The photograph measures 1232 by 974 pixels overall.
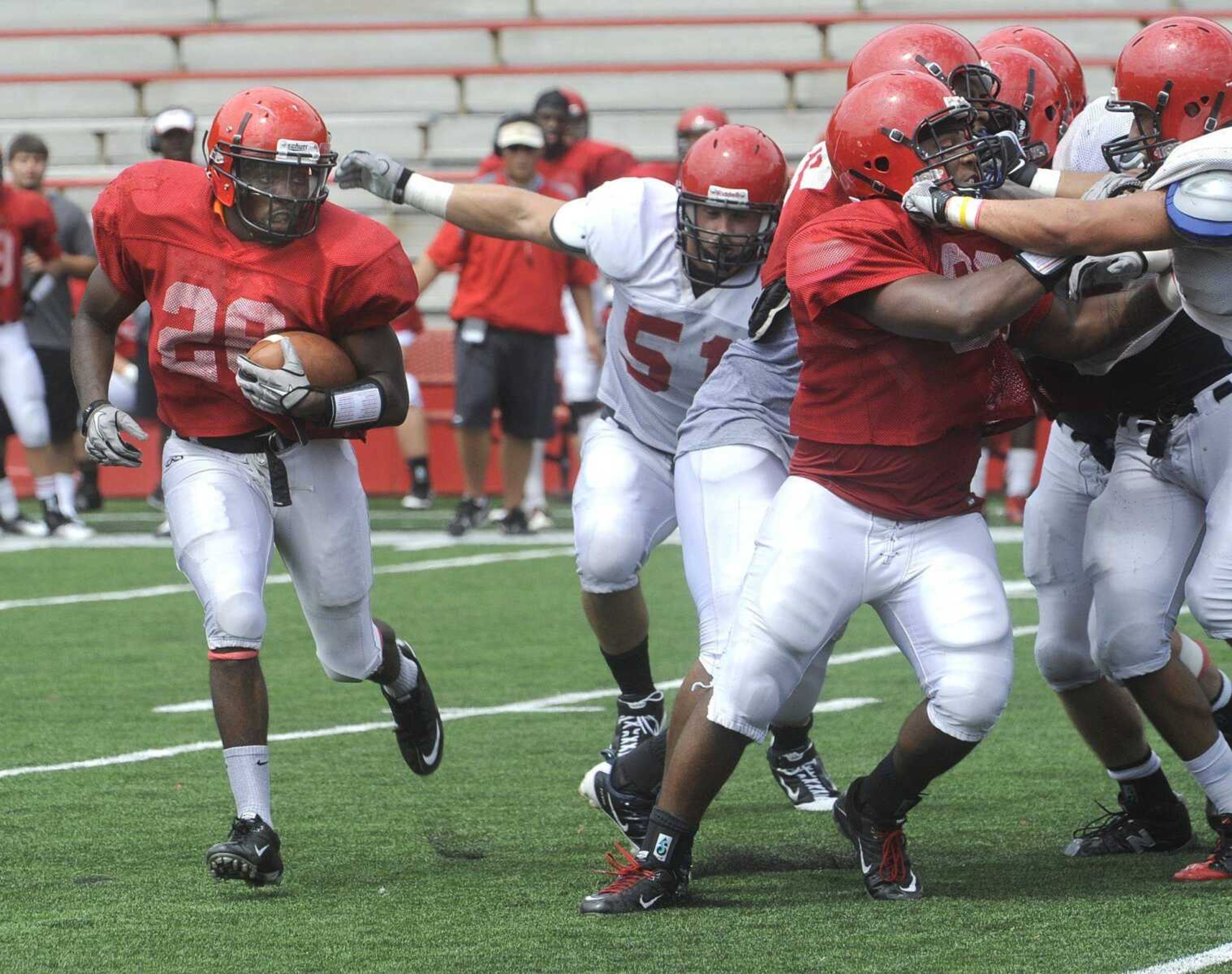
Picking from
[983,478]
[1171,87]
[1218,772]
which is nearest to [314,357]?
[1171,87]

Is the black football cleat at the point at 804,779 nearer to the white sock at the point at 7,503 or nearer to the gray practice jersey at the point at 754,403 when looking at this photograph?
the gray practice jersey at the point at 754,403

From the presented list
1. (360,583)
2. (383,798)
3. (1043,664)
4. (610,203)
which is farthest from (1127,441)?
(383,798)

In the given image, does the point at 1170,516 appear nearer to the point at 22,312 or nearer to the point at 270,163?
the point at 270,163

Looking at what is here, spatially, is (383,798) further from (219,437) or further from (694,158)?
(694,158)

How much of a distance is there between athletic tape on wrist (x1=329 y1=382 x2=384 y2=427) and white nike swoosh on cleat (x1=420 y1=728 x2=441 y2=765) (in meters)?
1.00

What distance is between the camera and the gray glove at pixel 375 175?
4727 mm

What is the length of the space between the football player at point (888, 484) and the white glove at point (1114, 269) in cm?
4

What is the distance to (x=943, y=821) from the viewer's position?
14.9 feet

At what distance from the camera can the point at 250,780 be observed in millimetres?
3930

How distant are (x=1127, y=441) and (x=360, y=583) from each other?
1646 millimetres

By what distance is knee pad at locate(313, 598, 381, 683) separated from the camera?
4410mm

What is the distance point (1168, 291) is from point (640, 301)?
1329 mm

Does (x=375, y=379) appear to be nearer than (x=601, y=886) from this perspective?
No

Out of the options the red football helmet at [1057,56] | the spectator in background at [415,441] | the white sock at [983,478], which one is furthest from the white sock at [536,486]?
the red football helmet at [1057,56]
